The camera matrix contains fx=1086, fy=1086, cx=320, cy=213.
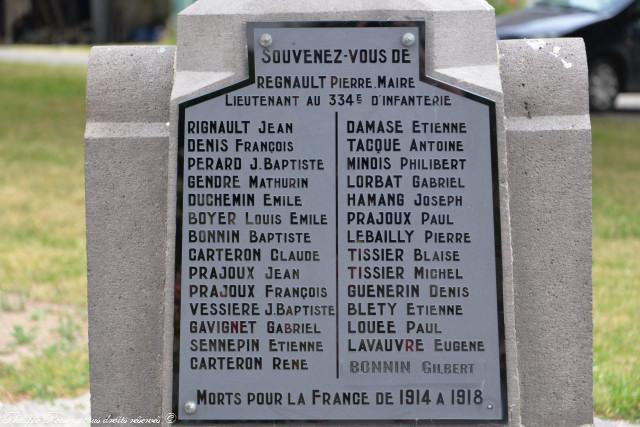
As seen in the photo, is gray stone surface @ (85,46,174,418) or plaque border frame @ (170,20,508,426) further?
gray stone surface @ (85,46,174,418)

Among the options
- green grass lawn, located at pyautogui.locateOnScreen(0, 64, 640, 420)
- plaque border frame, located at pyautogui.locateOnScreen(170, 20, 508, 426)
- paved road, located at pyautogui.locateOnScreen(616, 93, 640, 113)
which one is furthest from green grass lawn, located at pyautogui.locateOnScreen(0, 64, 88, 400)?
paved road, located at pyautogui.locateOnScreen(616, 93, 640, 113)

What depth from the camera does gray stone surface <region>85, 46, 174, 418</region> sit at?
3672mm

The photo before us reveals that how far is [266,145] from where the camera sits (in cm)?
353

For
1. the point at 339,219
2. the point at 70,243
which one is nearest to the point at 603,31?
the point at 70,243

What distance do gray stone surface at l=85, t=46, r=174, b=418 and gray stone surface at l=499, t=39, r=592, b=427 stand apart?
47.0 inches

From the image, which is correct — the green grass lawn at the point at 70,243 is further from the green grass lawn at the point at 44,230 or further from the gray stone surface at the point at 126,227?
the gray stone surface at the point at 126,227

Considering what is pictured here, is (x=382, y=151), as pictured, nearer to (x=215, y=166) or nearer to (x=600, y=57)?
(x=215, y=166)

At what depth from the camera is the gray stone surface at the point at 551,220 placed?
3.64m

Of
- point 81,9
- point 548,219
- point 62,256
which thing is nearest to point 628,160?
point 62,256

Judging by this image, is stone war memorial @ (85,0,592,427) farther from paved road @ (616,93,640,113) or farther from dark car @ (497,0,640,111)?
paved road @ (616,93,640,113)

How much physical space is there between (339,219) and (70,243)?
4.34 meters

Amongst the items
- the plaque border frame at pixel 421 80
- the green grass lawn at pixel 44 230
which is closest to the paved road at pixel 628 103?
the green grass lawn at pixel 44 230

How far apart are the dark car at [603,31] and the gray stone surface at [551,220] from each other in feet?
33.3

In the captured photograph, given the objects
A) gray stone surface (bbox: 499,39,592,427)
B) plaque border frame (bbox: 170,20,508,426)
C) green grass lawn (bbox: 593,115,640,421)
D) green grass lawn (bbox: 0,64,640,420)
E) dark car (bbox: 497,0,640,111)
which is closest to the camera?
plaque border frame (bbox: 170,20,508,426)
